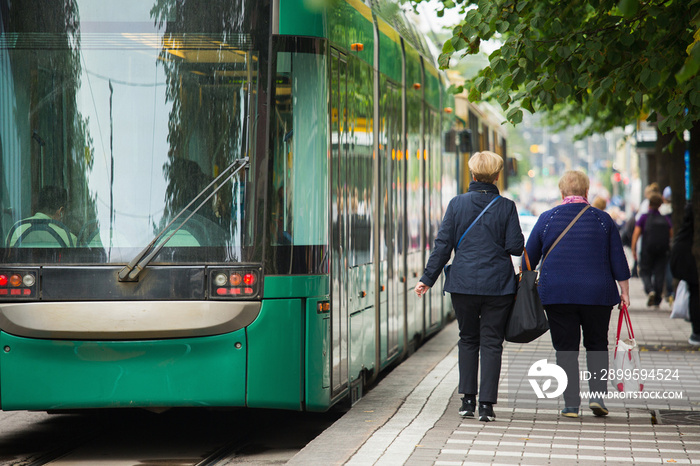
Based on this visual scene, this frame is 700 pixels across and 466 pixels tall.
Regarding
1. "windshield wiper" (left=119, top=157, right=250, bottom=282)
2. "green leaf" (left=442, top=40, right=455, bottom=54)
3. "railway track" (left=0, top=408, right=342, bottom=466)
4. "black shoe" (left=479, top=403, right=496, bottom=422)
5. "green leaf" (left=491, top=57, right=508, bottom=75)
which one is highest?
"green leaf" (left=442, top=40, right=455, bottom=54)

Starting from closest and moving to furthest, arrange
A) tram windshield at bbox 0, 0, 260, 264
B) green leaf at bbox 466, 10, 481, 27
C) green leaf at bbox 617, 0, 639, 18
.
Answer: green leaf at bbox 617, 0, 639, 18, tram windshield at bbox 0, 0, 260, 264, green leaf at bbox 466, 10, 481, 27

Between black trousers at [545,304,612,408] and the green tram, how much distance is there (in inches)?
68.3

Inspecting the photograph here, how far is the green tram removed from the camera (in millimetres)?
6176

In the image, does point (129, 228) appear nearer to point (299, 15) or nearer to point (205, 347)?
point (205, 347)

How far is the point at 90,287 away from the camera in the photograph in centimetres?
615

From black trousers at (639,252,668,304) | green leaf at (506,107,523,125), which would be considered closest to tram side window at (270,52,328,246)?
green leaf at (506,107,523,125)

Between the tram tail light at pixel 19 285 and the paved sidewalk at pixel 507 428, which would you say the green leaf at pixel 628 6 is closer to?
the paved sidewalk at pixel 507 428

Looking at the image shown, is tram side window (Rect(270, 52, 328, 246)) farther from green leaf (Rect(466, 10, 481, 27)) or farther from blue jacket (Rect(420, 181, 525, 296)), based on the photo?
green leaf (Rect(466, 10, 481, 27))

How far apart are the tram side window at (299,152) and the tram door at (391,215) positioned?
2.26 m

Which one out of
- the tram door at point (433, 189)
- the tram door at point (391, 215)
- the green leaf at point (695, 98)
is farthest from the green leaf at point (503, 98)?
the tram door at point (433, 189)

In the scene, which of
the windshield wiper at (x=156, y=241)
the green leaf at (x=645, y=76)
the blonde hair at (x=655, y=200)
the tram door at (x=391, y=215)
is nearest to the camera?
the windshield wiper at (x=156, y=241)

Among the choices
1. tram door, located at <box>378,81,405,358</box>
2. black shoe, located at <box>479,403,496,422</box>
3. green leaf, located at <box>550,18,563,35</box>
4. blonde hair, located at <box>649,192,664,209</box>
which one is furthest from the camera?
blonde hair, located at <box>649,192,664,209</box>

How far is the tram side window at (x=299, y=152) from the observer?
634 cm

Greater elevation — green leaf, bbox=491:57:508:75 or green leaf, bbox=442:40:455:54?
green leaf, bbox=442:40:455:54
